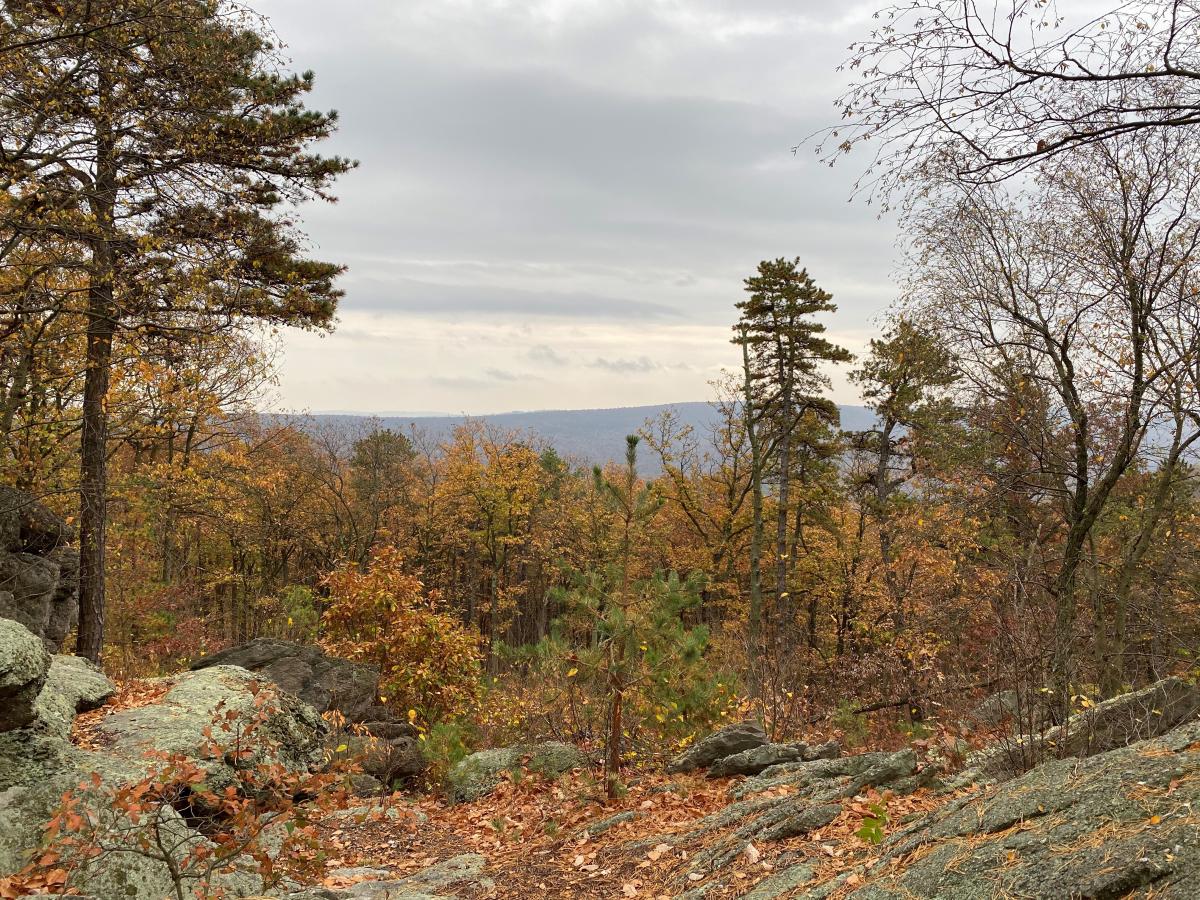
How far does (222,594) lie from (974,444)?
3293 cm

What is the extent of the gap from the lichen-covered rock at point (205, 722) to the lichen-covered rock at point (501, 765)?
2859 millimetres

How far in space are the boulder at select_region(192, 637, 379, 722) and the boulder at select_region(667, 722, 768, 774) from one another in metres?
5.58

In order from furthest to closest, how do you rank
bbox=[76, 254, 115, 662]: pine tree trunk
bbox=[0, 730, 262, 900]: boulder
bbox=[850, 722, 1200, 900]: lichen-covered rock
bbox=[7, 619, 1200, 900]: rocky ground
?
bbox=[76, 254, 115, 662]: pine tree trunk
bbox=[0, 730, 262, 900]: boulder
bbox=[7, 619, 1200, 900]: rocky ground
bbox=[850, 722, 1200, 900]: lichen-covered rock

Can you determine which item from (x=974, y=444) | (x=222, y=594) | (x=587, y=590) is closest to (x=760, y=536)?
(x=974, y=444)

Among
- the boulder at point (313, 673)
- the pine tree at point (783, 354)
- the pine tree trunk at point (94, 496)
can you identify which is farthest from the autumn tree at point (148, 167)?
the pine tree at point (783, 354)

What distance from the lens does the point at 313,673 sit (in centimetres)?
1126

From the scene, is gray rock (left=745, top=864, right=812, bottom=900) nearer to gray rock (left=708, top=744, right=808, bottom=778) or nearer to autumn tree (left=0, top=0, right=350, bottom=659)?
gray rock (left=708, top=744, right=808, bottom=778)

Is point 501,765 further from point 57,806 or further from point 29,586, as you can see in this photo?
point 29,586

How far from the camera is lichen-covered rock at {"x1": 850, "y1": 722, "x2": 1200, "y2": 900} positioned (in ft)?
8.32

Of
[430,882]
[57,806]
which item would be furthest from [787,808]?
[57,806]

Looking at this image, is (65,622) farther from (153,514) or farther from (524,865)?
(524,865)

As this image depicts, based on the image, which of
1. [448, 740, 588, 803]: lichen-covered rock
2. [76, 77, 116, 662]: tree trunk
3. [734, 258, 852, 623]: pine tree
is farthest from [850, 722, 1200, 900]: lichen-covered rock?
[734, 258, 852, 623]: pine tree

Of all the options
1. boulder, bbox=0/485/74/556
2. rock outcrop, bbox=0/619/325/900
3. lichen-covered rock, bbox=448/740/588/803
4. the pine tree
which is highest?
the pine tree

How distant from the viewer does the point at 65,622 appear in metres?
10.6
